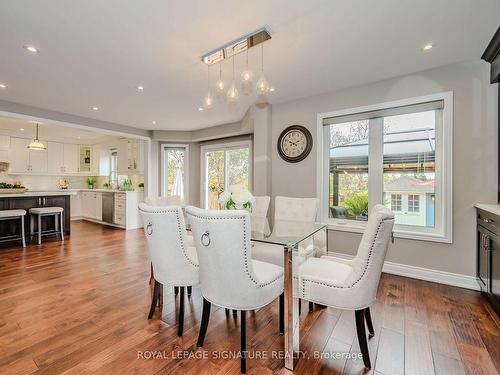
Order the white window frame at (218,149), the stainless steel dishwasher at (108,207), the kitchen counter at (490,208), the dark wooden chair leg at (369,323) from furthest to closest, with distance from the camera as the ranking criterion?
the stainless steel dishwasher at (108,207)
the white window frame at (218,149)
the kitchen counter at (490,208)
the dark wooden chair leg at (369,323)

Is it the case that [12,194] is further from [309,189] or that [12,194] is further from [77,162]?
[309,189]

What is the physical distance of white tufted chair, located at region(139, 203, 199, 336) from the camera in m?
1.68

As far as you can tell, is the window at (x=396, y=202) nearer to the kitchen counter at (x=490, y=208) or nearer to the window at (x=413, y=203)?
the window at (x=413, y=203)

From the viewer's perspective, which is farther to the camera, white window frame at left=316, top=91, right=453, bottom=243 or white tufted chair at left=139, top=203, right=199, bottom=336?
white window frame at left=316, top=91, right=453, bottom=243

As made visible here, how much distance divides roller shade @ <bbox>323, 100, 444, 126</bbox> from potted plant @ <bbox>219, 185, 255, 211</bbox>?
83.9 inches

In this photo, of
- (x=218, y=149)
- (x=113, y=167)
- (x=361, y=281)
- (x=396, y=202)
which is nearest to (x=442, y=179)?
(x=396, y=202)

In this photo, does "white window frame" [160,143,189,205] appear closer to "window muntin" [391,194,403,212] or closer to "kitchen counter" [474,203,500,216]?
"window muntin" [391,194,403,212]

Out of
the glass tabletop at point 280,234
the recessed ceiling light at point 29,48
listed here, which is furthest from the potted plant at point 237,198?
the recessed ceiling light at point 29,48

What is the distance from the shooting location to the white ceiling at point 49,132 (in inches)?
222

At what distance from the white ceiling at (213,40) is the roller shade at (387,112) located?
42cm

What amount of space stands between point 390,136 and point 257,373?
10.3 feet

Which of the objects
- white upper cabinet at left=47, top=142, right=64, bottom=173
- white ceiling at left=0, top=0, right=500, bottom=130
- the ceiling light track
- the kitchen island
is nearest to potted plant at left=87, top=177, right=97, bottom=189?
white upper cabinet at left=47, top=142, right=64, bottom=173

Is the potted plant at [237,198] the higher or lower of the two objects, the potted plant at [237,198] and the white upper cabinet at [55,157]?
the lower

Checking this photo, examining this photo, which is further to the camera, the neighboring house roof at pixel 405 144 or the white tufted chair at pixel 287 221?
the neighboring house roof at pixel 405 144
